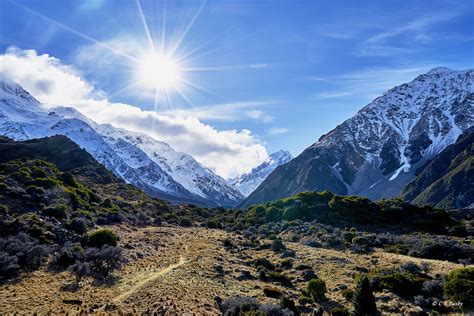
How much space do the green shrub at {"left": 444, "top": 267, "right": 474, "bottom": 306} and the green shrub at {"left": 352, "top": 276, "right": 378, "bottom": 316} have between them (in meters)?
4.55

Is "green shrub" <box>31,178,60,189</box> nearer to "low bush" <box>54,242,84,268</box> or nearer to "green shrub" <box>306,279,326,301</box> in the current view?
"low bush" <box>54,242,84,268</box>

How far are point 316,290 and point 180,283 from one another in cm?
961

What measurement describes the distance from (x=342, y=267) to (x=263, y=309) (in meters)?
14.8

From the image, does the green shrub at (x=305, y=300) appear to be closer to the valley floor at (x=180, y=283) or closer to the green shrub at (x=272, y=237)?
the valley floor at (x=180, y=283)

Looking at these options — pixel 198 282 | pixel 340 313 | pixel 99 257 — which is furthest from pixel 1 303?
pixel 340 313

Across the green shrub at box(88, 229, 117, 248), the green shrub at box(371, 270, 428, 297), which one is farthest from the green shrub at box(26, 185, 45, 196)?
the green shrub at box(371, 270, 428, 297)

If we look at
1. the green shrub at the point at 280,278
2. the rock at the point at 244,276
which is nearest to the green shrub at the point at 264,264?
the rock at the point at 244,276

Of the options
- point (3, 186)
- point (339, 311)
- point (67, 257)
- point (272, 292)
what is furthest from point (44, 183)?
point (339, 311)

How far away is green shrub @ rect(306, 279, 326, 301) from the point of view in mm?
23703

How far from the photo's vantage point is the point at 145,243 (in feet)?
136

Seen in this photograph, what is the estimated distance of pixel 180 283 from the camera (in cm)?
2539

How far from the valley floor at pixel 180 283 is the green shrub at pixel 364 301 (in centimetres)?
128

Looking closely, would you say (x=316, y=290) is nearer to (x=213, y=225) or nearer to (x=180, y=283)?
(x=180, y=283)

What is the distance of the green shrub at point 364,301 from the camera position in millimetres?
19766
